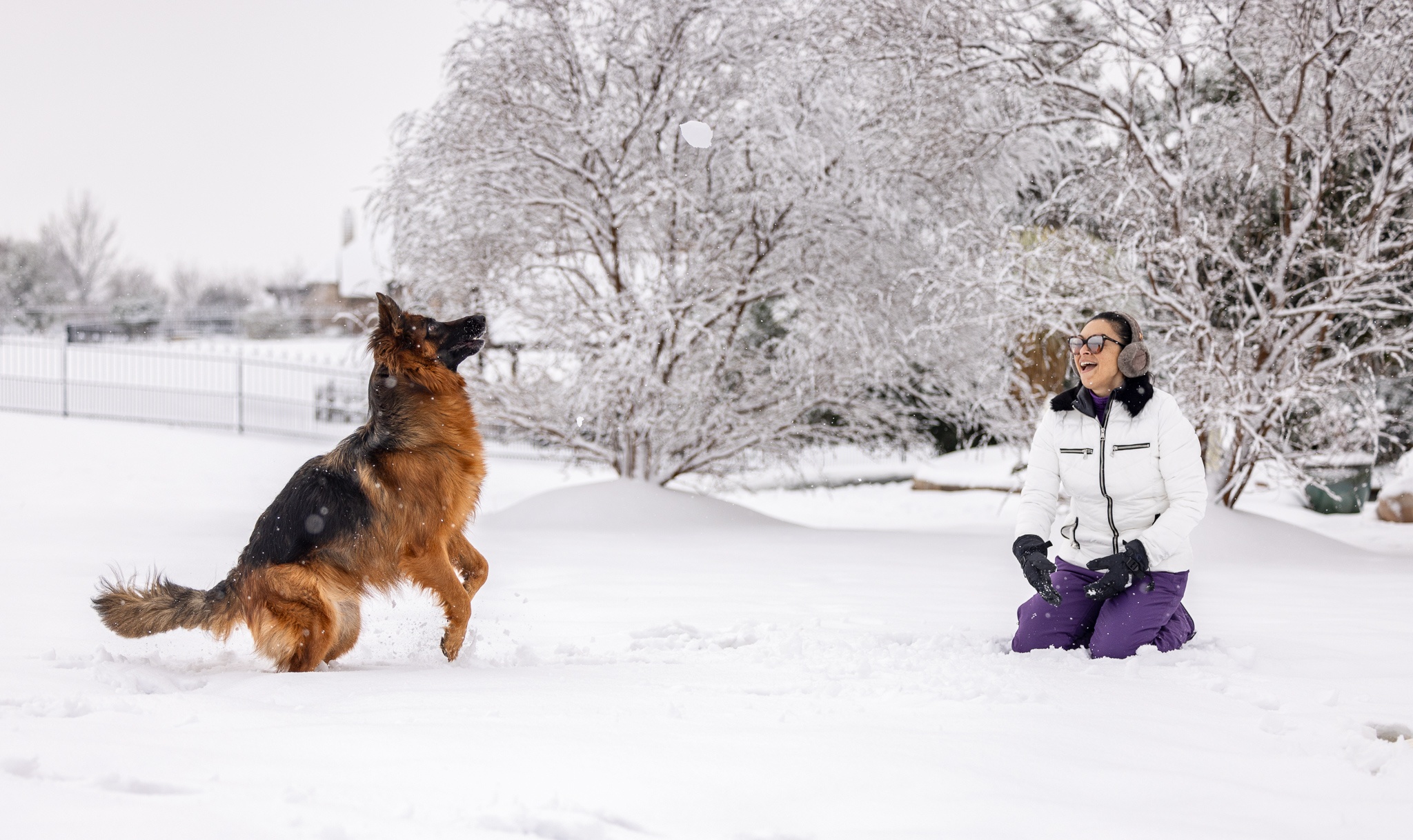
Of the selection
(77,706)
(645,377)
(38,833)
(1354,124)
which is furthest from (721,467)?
(38,833)

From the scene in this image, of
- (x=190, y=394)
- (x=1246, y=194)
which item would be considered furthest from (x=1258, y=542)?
(x=190, y=394)

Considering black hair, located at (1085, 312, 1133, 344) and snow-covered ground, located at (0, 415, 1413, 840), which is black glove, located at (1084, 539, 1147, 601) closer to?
snow-covered ground, located at (0, 415, 1413, 840)

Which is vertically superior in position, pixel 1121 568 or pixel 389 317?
pixel 389 317

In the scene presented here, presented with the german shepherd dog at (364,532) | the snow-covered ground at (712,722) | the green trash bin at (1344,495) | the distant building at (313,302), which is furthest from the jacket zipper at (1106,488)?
the distant building at (313,302)

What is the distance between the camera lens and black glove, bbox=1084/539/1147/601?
3.63 meters

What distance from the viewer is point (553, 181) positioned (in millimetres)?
9891

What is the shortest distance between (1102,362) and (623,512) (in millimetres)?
6598

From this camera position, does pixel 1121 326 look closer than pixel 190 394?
Yes

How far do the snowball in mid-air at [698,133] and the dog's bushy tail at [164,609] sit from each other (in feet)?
24.2

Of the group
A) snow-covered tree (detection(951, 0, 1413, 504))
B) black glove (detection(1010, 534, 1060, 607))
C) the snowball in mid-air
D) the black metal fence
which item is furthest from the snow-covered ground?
the black metal fence

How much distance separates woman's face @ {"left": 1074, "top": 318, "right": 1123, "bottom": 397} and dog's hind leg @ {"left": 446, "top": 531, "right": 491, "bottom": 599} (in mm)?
2471

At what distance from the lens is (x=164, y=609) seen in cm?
337

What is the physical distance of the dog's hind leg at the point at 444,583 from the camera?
11.5 ft

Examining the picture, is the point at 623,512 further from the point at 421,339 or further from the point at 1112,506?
the point at 1112,506
